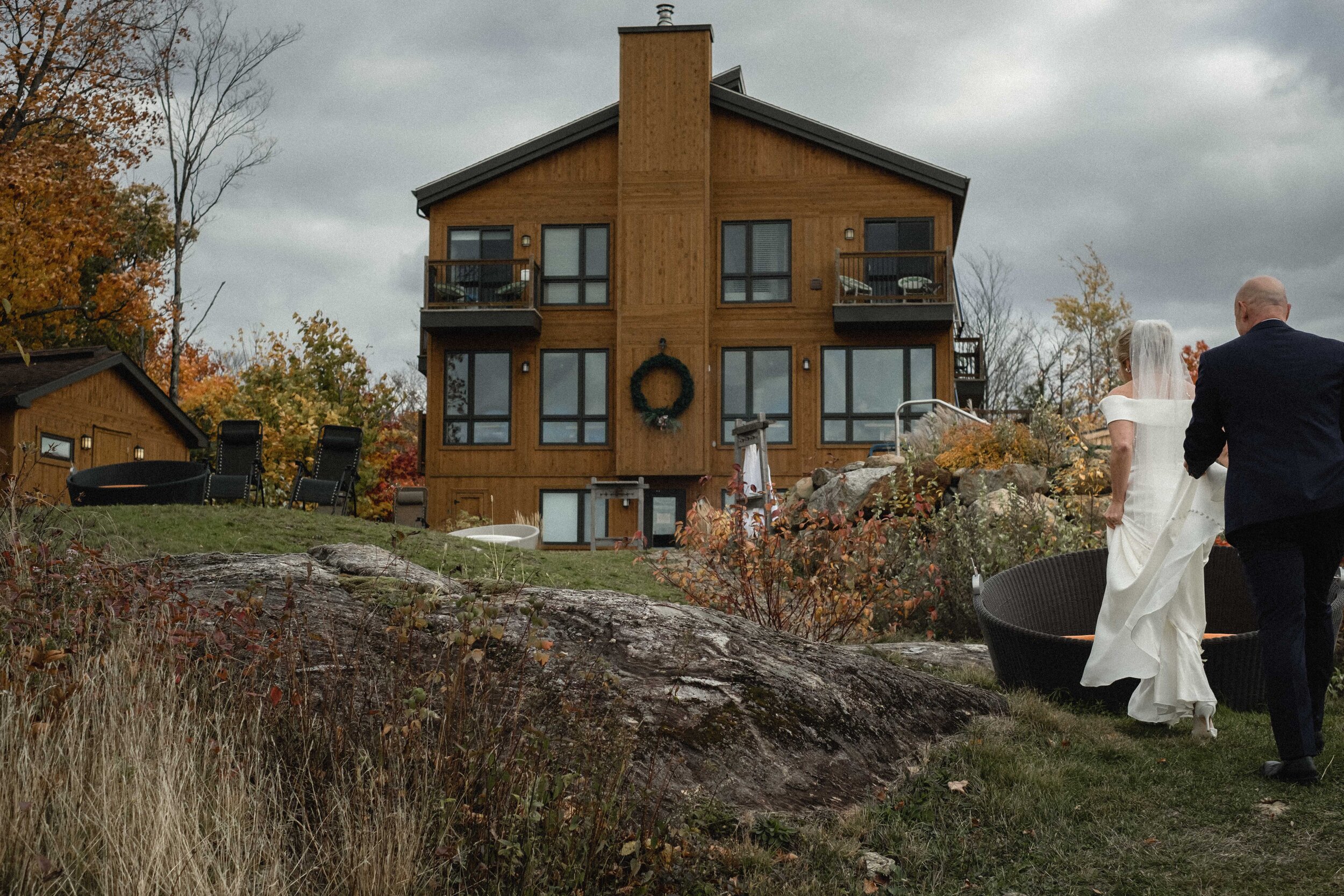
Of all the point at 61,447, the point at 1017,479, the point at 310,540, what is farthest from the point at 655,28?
the point at 310,540

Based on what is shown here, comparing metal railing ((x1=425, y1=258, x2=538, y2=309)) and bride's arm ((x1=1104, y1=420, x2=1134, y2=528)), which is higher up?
metal railing ((x1=425, y1=258, x2=538, y2=309))

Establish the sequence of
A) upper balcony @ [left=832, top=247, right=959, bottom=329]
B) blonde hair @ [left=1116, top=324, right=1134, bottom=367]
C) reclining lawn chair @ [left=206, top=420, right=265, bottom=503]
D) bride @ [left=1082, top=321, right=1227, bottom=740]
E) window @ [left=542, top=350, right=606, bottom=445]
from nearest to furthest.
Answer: bride @ [left=1082, top=321, right=1227, bottom=740] → blonde hair @ [left=1116, top=324, right=1134, bottom=367] → reclining lawn chair @ [left=206, top=420, right=265, bottom=503] → upper balcony @ [left=832, top=247, right=959, bottom=329] → window @ [left=542, top=350, right=606, bottom=445]

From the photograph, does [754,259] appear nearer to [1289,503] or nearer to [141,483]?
[141,483]

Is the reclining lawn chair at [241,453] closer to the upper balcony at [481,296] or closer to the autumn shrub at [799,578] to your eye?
the upper balcony at [481,296]

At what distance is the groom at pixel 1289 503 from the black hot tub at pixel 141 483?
12084mm

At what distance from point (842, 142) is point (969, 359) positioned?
241 inches

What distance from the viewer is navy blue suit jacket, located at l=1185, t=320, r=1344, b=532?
4539 millimetres

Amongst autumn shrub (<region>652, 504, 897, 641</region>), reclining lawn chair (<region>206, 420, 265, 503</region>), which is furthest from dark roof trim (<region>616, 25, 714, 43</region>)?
autumn shrub (<region>652, 504, 897, 641</region>)

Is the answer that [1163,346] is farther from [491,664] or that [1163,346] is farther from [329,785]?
[329,785]

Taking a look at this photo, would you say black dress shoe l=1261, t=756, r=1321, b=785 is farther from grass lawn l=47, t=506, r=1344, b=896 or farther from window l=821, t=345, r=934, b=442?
window l=821, t=345, r=934, b=442

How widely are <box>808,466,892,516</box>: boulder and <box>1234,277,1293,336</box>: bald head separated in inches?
364

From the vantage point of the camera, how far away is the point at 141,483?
56.7 ft

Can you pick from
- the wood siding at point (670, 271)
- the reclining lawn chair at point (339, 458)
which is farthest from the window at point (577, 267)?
the reclining lawn chair at point (339, 458)

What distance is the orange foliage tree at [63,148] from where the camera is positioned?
20953 millimetres
